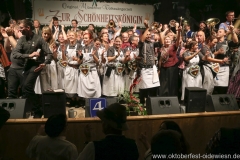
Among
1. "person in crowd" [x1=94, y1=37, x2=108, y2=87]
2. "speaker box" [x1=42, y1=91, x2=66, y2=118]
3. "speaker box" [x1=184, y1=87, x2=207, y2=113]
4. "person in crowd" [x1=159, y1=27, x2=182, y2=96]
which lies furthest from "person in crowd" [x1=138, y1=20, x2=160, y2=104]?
"speaker box" [x1=42, y1=91, x2=66, y2=118]

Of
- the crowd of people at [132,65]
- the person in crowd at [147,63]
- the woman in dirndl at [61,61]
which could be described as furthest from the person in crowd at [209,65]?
the woman in dirndl at [61,61]

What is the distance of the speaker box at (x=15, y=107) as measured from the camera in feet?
13.5

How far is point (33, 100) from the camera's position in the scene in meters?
5.18

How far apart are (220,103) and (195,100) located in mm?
455

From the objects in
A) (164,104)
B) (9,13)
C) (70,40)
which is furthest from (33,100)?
(9,13)

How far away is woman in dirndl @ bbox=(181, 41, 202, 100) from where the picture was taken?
6.02m

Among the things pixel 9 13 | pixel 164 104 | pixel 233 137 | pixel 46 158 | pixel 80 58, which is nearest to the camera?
pixel 233 137

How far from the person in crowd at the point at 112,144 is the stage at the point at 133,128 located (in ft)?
4.73

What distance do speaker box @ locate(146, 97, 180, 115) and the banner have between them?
646cm

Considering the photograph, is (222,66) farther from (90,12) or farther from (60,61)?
(90,12)

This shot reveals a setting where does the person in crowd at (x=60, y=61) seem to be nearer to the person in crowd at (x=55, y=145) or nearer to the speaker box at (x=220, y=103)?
the speaker box at (x=220, y=103)

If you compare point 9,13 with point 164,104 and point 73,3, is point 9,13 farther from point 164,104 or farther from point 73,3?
point 164,104

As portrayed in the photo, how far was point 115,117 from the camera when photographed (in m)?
2.37

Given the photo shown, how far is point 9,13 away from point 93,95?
506 centimetres
